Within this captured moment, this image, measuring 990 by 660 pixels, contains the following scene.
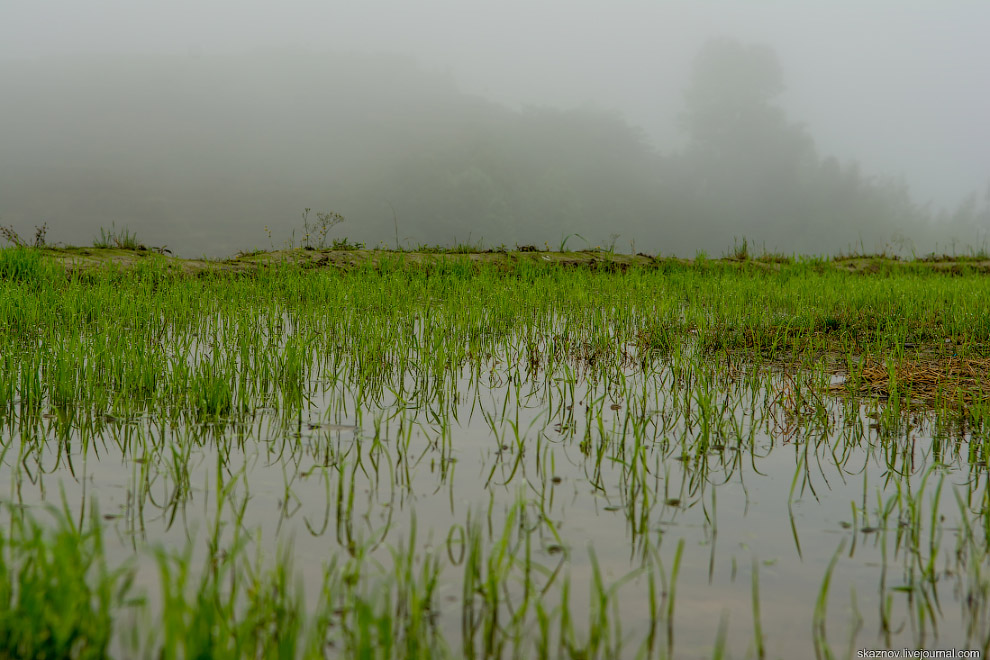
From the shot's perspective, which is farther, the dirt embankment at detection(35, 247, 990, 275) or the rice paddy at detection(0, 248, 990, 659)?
the dirt embankment at detection(35, 247, 990, 275)

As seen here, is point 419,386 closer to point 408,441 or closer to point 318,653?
point 408,441

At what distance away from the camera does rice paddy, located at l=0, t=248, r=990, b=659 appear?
4.41 feet

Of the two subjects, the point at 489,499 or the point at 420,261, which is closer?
the point at 489,499

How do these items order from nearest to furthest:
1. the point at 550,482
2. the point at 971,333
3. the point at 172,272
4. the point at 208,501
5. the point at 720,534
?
the point at 720,534, the point at 208,501, the point at 550,482, the point at 971,333, the point at 172,272

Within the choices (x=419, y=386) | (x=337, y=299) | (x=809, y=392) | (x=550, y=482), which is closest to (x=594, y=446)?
(x=550, y=482)

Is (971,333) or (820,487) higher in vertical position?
(971,333)

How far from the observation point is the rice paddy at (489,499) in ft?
4.41

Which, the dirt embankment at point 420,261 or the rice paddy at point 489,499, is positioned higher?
the dirt embankment at point 420,261

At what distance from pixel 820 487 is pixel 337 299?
449 cm

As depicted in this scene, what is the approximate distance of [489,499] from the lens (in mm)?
1995

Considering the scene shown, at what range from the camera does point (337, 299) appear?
5961mm

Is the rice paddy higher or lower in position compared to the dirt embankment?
lower

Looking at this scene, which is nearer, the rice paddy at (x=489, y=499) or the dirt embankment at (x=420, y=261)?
the rice paddy at (x=489, y=499)

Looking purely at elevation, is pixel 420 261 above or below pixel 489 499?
above
